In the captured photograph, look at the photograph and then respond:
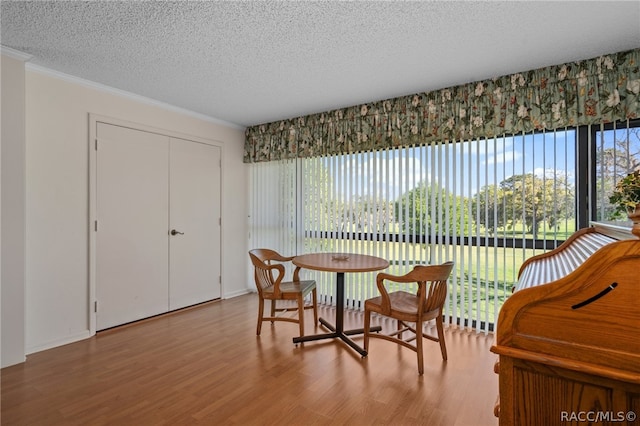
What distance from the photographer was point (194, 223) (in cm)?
414

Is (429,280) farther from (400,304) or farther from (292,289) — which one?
(292,289)

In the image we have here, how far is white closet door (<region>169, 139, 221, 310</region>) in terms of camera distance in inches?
154

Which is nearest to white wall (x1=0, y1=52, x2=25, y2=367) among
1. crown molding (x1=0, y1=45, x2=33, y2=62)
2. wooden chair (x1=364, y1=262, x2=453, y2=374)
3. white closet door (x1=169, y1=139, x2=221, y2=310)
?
crown molding (x1=0, y1=45, x2=33, y2=62)

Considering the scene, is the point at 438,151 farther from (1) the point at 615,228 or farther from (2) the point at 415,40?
(1) the point at 615,228

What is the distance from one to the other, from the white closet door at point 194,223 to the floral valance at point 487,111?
4.00 ft

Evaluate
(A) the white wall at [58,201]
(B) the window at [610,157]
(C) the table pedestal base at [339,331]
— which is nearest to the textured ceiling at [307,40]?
(A) the white wall at [58,201]

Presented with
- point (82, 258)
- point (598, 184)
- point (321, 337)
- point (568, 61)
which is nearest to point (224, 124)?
point (82, 258)

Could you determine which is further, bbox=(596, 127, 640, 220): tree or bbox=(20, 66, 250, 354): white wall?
bbox=(20, 66, 250, 354): white wall

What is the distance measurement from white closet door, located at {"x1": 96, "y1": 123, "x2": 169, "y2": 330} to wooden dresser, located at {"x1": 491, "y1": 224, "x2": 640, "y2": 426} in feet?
11.9

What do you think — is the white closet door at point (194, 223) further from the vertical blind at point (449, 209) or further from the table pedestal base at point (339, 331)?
the table pedestal base at point (339, 331)

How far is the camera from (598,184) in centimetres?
262

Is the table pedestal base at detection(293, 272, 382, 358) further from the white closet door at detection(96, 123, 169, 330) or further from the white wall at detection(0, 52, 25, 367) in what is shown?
the white wall at detection(0, 52, 25, 367)

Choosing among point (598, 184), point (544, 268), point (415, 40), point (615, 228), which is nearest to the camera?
point (615, 228)

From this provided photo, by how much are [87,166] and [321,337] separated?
114 inches
